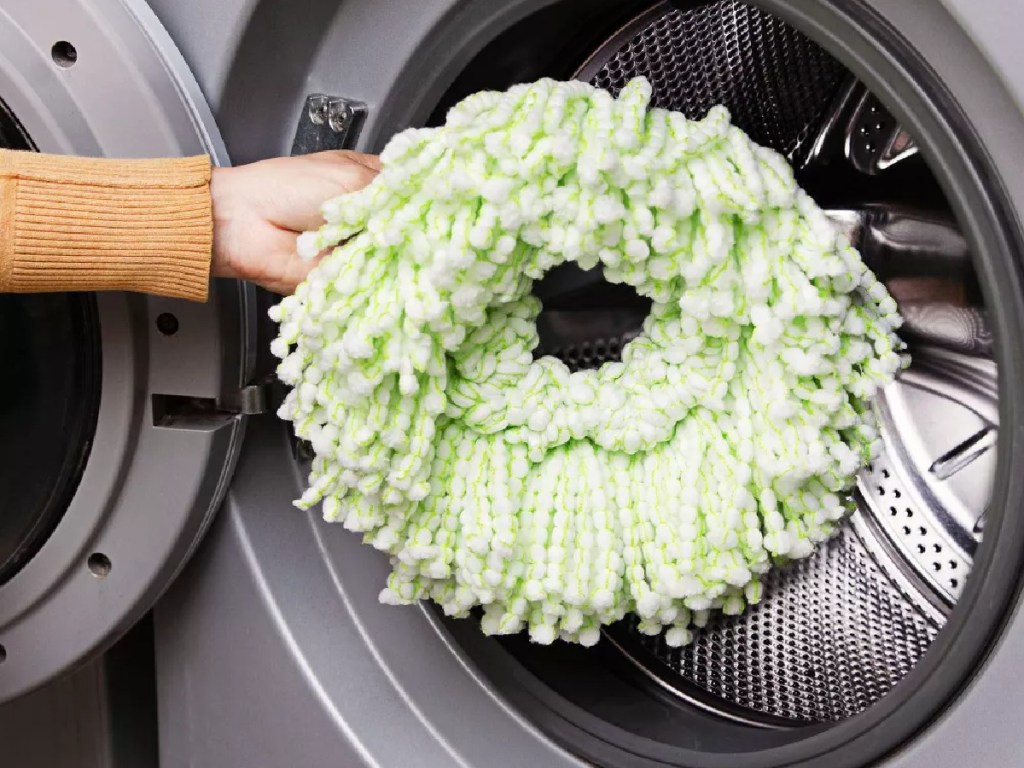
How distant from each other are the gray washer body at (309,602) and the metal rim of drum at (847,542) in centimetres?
11

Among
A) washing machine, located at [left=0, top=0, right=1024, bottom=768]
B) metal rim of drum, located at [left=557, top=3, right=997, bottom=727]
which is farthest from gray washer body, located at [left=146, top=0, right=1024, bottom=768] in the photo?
metal rim of drum, located at [left=557, top=3, right=997, bottom=727]

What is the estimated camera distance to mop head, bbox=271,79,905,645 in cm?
Answer: 50

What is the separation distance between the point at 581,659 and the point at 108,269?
1.16ft

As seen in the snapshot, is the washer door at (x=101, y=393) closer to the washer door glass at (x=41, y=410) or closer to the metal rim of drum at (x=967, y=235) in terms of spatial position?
the washer door glass at (x=41, y=410)

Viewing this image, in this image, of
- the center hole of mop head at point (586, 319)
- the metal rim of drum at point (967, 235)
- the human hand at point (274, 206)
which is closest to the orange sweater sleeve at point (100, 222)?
the human hand at point (274, 206)

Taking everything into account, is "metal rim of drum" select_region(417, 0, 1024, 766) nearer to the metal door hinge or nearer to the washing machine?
the washing machine

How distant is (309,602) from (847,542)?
317 millimetres

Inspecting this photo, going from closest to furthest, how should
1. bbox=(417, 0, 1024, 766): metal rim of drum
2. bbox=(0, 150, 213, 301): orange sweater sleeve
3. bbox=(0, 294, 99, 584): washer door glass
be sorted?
bbox=(417, 0, 1024, 766): metal rim of drum, bbox=(0, 150, 213, 301): orange sweater sleeve, bbox=(0, 294, 99, 584): washer door glass

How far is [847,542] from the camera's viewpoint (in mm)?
625

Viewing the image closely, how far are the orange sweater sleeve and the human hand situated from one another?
0.04ft

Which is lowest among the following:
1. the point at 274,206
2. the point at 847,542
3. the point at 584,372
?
the point at 847,542

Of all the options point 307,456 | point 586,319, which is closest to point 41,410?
point 307,456

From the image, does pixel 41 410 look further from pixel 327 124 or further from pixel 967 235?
pixel 967 235

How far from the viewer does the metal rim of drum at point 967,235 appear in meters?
0.43
